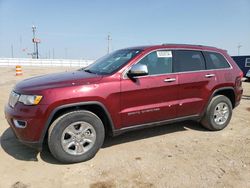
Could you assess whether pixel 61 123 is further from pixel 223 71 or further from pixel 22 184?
pixel 223 71

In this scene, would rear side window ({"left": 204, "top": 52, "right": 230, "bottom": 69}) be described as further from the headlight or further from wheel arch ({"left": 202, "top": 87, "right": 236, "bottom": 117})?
the headlight

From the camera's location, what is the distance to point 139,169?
3.68 metres

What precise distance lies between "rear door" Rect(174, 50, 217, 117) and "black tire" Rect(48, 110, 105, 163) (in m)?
1.66

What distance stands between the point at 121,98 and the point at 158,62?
104 centimetres

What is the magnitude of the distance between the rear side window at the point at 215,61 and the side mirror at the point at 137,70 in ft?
5.72

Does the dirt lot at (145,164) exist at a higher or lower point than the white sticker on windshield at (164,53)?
lower

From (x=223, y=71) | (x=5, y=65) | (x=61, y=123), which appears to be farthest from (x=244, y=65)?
(x=5, y=65)

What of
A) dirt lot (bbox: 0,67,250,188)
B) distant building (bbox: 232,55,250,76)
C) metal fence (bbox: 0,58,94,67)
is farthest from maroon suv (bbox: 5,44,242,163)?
metal fence (bbox: 0,58,94,67)

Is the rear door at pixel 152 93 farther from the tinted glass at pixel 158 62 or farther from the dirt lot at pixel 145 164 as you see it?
the dirt lot at pixel 145 164

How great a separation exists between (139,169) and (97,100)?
119 centimetres

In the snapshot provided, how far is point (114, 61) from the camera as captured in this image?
463 centimetres

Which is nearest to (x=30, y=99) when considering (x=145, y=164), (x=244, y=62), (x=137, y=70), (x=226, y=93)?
(x=137, y=70)

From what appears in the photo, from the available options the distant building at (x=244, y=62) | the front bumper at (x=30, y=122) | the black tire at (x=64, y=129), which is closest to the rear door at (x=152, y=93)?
the black tire at (x=64, y=129)

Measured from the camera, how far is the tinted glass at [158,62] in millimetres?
4457
